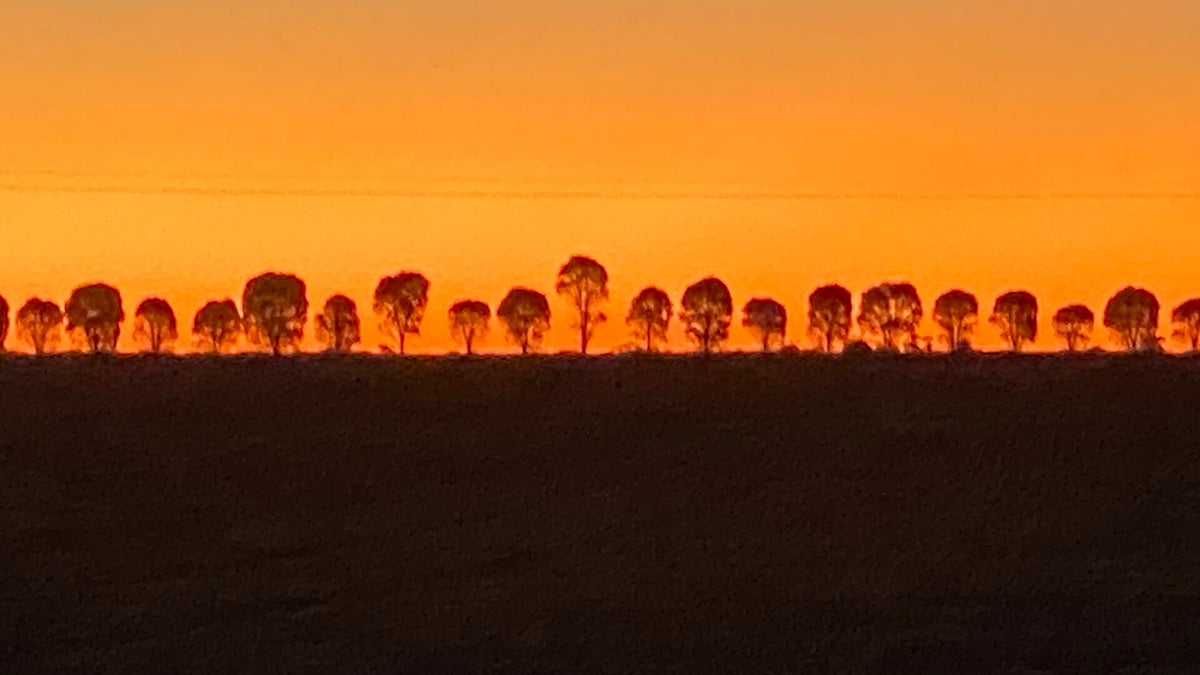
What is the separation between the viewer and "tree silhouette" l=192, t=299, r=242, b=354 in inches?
69.7

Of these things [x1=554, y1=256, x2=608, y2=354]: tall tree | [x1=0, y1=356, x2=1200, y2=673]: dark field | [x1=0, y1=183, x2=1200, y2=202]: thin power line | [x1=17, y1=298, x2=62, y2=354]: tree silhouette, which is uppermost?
[x1=0, y1=183, x2=1200, y2=202]: thin power line

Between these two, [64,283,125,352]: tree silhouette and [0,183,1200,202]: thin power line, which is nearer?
[64,283,125,352]: tree silhouette

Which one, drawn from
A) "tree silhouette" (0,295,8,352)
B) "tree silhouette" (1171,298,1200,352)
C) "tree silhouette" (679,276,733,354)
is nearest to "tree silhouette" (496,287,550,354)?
"tree silhouette" (679,276,733,354)

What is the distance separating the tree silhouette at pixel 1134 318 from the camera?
1805 millimetres

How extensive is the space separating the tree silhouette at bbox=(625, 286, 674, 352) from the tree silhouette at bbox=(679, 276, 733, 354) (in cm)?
2

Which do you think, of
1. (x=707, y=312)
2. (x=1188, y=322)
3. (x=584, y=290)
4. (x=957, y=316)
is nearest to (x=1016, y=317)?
(x=957, y=316)

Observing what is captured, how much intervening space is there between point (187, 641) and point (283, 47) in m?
0.59

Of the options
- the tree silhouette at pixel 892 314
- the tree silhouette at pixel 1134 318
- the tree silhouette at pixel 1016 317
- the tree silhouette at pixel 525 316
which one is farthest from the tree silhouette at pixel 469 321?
the tree silhouette at pixel 1134 318

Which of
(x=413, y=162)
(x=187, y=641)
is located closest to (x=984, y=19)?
(x=413, y=162)

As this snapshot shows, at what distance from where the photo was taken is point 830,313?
71.3 inches

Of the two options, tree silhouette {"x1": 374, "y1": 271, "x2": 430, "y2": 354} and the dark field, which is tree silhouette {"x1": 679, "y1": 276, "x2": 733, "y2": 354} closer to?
the dark field

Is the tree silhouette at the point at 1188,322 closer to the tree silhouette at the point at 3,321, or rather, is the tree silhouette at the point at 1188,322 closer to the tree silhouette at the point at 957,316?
the tree silhouette at the point at 957,316

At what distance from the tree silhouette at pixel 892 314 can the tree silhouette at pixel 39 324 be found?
2.47 feet

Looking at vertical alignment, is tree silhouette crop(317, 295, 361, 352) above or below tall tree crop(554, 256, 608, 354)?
below
